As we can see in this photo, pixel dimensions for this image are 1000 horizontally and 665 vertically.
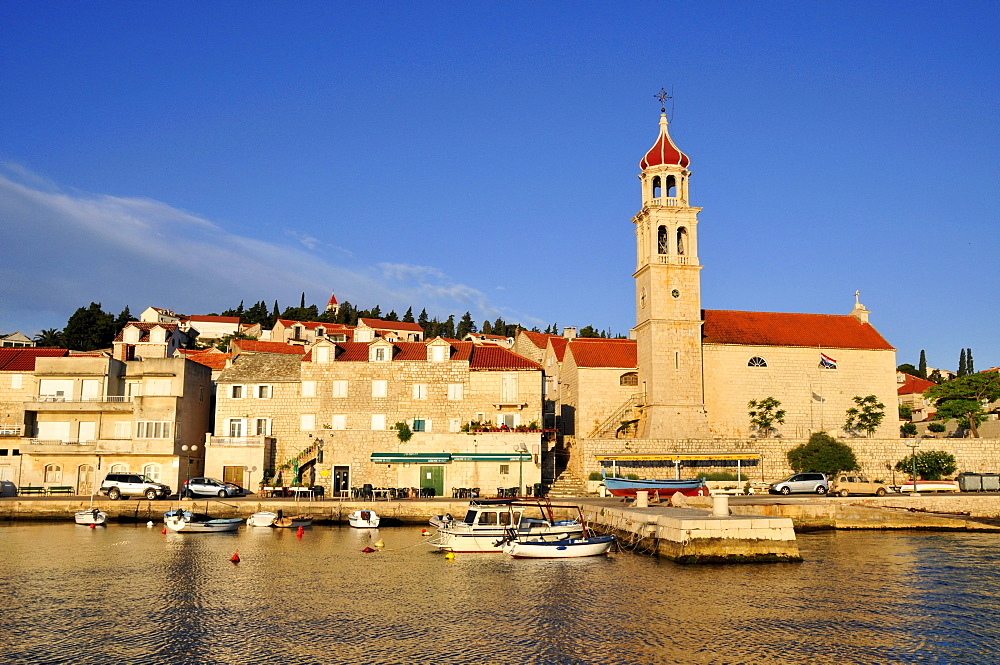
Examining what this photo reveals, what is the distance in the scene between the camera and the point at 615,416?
56.7 metres

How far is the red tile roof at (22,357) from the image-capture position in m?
54.2

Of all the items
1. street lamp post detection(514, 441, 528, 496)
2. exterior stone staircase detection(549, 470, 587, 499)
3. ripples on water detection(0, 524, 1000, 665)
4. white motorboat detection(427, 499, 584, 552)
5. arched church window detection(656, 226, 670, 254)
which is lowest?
ripples on water detection(0, 524, 1000, 665)

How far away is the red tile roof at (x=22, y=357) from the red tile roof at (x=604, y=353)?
35539 millimetres

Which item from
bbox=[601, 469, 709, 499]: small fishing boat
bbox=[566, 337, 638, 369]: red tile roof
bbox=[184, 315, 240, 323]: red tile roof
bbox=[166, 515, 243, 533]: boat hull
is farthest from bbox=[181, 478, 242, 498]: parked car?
bbox=[184, 315, 240, 323]: red tile roof

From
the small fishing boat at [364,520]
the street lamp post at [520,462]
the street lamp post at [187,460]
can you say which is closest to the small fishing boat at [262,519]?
the small fishing boat at [364,520]

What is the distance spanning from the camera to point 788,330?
59.5 metres

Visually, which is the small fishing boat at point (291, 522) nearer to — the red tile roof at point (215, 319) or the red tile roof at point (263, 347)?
the red tile roof at point (263, 347)

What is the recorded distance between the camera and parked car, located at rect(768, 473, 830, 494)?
47219mm

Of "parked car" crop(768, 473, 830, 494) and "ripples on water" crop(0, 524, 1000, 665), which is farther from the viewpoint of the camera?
"parked car" crop(768, 473, 830, 494)

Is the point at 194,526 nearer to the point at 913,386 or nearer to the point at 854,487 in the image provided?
the point at 854,487

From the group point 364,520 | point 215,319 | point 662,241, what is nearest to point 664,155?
point 662,241

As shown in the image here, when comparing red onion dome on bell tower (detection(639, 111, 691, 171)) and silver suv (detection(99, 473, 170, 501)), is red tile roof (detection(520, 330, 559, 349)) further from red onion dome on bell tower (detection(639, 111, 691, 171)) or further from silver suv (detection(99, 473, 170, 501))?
silver suv (detection(99, 473, 170, 501))

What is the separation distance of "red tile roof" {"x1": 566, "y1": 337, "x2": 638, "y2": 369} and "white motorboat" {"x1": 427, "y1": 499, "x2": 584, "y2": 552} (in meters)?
24.0

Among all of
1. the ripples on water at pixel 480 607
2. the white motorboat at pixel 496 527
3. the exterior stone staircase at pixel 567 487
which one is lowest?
the ripples on water at pixel 480 607
